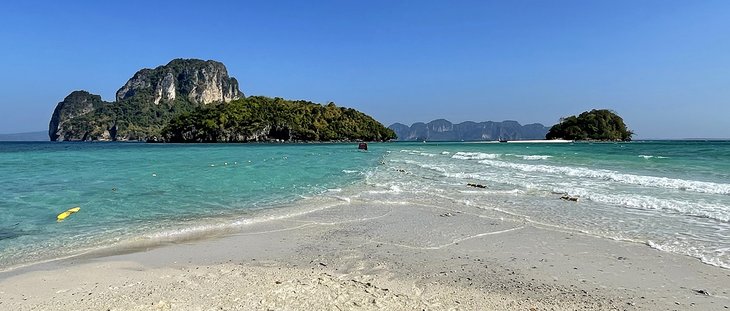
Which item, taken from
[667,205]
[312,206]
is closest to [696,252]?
[667,205]

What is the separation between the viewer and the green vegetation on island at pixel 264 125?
559ft

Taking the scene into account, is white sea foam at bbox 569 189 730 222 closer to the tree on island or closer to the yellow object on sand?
the yellow object on sand

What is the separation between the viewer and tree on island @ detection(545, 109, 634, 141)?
17988 cm

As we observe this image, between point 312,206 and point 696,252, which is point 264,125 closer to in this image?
point 312,206

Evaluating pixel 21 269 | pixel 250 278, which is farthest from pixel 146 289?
pixel 21 269

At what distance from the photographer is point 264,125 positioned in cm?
17425

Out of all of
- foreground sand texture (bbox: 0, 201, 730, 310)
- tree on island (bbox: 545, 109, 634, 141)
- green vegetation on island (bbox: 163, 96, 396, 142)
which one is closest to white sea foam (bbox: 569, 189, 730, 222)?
foreground sand texture (bbox: 0, 201, 730, 310)

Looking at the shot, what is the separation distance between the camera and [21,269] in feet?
21.4

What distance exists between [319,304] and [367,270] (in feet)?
5.16

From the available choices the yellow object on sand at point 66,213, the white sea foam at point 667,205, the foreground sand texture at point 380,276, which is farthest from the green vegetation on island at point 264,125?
the foreground sand texture at point 380,276

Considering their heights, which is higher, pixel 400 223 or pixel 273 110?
pixel 273 110

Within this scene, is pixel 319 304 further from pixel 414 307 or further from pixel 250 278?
pixel 250 278

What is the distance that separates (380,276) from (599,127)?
205m

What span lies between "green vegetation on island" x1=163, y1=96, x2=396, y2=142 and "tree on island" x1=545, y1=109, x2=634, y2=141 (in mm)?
91084
